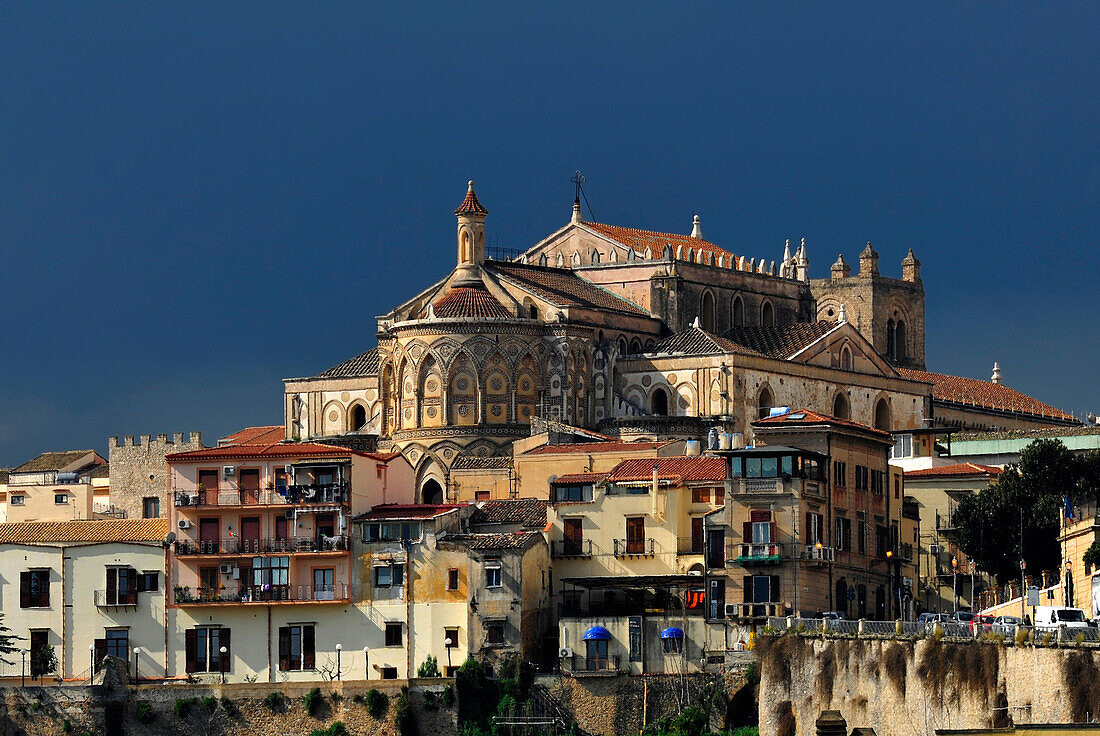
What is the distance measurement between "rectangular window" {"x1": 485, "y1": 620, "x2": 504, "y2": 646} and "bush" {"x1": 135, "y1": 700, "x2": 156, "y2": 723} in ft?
41.3

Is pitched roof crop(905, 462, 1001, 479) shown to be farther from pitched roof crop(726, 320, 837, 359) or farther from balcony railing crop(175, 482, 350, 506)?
balcony railing crop(175, 482, 350, 506)

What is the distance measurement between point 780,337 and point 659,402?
8.97 meters

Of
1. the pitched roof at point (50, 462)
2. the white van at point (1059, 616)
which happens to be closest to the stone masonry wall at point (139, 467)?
the pitched roof at point (50, 462)

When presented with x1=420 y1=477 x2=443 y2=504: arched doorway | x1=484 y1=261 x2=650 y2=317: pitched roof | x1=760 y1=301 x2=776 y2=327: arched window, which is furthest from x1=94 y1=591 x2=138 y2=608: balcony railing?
x1=760 y1=301 x2=776 y2=327: arched window

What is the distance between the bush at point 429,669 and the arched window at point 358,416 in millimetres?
44933

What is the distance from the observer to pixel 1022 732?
5609 cm

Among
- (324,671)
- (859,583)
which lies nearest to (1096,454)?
(859,583)

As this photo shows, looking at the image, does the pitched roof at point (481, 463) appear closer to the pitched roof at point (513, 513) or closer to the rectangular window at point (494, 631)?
the pitched roof at point (513, 513)

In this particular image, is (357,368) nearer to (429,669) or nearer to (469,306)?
(469,306)

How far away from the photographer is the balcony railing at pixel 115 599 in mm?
107000

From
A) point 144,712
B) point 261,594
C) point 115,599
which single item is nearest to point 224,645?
point 261,594

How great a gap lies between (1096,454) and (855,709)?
34.4m

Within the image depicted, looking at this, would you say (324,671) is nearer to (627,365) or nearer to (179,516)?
(179,516)

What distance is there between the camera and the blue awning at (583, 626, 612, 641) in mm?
99875
